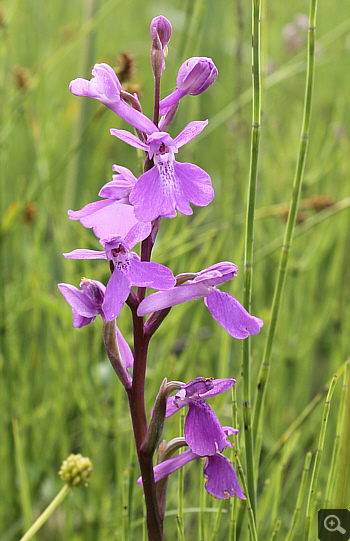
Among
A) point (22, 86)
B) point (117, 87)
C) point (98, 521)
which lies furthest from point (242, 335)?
point (22, 86)

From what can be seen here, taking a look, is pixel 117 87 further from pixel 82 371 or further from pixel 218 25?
pixel 218 25

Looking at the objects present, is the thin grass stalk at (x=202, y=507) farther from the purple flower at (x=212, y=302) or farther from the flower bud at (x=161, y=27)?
the flower bud at (x=161, y=27)

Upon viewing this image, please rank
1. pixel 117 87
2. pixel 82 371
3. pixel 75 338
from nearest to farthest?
pixel 117 87 < pixel 82 371 < pixel 75 338

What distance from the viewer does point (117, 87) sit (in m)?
0.60

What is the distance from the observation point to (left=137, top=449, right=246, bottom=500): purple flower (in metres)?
0.65

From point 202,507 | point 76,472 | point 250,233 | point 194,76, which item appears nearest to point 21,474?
point 76,472

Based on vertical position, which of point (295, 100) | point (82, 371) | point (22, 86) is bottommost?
point (82, 371)

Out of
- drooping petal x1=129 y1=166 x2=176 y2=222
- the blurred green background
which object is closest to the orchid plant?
drooping petal x1=129 y1=166 x2=176 y2=222

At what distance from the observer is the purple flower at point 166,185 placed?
0.56m

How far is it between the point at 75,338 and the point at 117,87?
1011 mm

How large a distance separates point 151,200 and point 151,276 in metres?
0.08

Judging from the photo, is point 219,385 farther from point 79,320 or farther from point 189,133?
point 189,133

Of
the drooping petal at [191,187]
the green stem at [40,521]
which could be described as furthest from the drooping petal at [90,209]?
the green stem at [40,521]

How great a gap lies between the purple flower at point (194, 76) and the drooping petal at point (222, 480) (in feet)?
1.44
